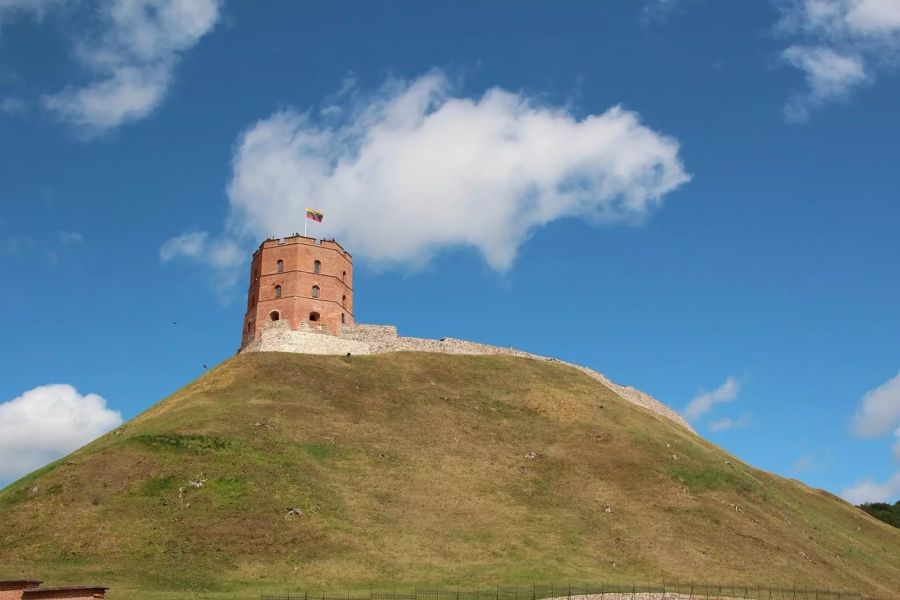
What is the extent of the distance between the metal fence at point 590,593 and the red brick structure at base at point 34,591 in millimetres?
11123

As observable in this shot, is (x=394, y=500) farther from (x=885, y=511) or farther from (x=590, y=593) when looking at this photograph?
(x=885, y=511)

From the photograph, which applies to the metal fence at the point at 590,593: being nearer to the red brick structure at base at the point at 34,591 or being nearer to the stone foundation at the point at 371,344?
the red brick structure at base at the point at 34,591

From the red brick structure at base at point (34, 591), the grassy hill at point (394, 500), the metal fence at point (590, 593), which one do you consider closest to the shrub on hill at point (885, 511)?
the grassy hill at point (394, 500)

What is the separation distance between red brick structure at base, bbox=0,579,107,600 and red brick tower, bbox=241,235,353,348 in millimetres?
51066

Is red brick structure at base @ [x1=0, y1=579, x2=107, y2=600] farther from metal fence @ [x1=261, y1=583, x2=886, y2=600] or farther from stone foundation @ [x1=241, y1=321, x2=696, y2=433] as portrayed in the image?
stone foundation @ [x1=241, y1=321, x2=696, y2=433]

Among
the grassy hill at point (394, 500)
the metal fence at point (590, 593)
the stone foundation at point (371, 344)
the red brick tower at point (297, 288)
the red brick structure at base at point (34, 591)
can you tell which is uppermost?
the red brick tower at point (297, 288)

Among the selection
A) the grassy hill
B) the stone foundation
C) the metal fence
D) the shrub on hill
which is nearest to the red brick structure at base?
the grassy hill

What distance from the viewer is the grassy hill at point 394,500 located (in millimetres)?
46750

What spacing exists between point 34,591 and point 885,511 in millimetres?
108840

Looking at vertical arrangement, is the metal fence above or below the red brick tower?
below

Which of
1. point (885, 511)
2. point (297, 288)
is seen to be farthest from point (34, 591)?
point (885, 511)

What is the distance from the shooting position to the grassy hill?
4675 centimetres

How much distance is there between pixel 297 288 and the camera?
82.7 m

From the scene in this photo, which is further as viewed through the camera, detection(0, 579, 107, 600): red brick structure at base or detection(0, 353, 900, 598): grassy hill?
detection(0, 353, 900, 598): grassy hill
